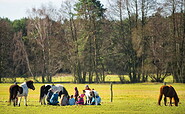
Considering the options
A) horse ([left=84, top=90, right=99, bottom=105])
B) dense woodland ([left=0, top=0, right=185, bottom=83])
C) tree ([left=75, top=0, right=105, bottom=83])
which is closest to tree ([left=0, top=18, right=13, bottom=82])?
dense woodland ([left=0, top=0, right=185, bottom=83])

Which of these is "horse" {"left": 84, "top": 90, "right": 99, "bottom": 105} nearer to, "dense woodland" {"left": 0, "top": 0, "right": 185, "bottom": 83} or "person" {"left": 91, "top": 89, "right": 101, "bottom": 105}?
"person" {"left": 91, "top": 89, "right": 101, "bottom": 105}

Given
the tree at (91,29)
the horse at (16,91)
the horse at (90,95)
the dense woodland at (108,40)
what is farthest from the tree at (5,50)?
the horse at (90,95)

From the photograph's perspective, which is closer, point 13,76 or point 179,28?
point 179,28

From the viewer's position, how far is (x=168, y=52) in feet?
185

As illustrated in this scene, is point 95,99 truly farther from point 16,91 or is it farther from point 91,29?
point 91,29

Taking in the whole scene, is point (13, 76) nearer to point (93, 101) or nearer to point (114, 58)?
point (114, 58)

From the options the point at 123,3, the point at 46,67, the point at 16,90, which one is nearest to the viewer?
the point at 16,90

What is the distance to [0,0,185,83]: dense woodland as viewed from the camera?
186ft

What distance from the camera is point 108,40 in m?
62.3

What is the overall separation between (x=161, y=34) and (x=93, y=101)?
34.8 m

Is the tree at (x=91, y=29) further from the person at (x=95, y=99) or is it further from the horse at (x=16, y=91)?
the horse at (x=16, y=91)

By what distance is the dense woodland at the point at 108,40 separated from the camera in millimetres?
56594

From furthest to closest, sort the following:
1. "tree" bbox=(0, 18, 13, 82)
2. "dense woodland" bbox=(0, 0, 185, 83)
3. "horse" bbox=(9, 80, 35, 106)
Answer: "tree" bbox=(0, 18, 13, 82) → "dense woodland" bbox=(0, 0, 185, 83) → "horse" bbox=(9, 80, 35, 106)

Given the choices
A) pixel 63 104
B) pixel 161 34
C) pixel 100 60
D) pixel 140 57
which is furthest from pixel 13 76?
pixel 63 104
